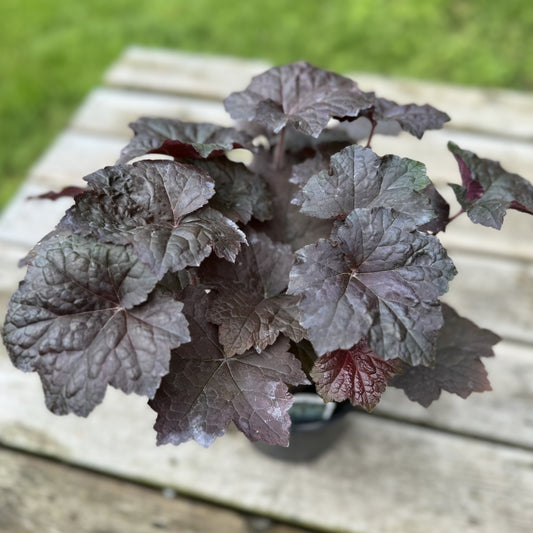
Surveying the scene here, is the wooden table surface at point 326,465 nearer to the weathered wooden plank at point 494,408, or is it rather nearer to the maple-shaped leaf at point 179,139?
the weathered wooden plank at point 494,408

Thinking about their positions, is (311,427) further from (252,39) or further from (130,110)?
(252,39)

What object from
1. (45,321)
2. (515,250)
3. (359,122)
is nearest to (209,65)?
(359,122)

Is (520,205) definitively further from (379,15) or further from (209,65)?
(379,15)

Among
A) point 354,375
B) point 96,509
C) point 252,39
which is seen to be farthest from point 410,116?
point 252,39

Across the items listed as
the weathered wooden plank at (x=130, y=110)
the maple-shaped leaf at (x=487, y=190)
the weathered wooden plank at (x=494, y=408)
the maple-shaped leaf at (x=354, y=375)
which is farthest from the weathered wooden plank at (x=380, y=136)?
the maple-shaped leaf at (x=354, y=375)

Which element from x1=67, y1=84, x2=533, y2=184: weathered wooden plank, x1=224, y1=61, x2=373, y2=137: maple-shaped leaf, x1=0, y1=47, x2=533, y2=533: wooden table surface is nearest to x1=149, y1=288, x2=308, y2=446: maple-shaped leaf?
x1=224, y1=61, x2=373, y2=137: maple-shaped leaf
